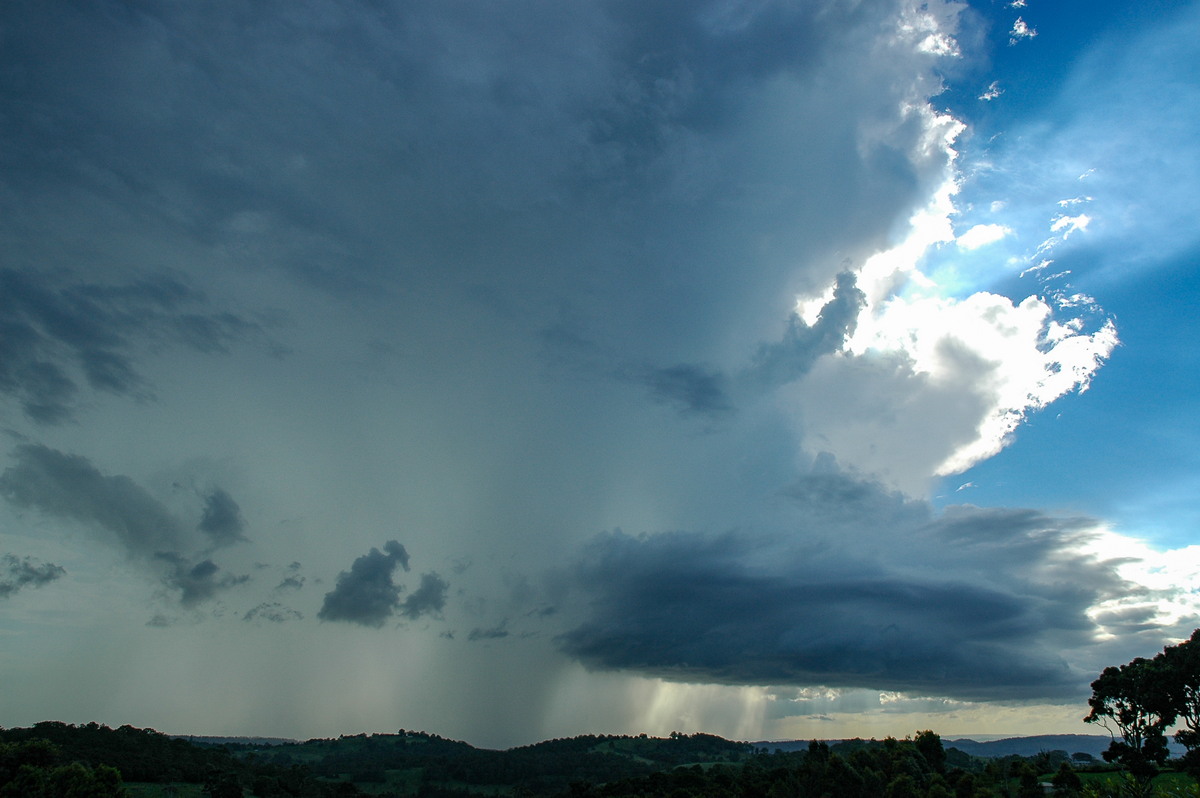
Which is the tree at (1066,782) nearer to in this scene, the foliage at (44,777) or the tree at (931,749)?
the tree at (931,749)

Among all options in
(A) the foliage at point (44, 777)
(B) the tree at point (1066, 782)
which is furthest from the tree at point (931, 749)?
(A) the foliage at point (44, 777)

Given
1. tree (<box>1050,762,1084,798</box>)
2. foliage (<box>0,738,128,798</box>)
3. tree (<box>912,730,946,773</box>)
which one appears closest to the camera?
foliage (<box>0,738,128,798</box>)

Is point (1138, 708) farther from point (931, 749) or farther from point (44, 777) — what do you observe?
point (44, 777)

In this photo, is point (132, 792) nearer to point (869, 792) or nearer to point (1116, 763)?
point (869, 792)

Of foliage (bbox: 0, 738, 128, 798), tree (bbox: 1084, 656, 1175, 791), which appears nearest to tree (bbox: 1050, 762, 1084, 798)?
tree (bbox: 1084, 656, 1175, 791)

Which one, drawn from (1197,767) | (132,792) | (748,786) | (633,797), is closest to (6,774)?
(132,792)

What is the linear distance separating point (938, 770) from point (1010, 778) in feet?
59.9

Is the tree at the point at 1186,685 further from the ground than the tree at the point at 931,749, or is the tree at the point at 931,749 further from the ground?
the tree at the point at 1186,685

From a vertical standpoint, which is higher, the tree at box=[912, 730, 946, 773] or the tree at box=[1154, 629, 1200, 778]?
the tree at box=[1154, 629, 1200, 778]

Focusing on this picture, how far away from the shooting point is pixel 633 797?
173 metres

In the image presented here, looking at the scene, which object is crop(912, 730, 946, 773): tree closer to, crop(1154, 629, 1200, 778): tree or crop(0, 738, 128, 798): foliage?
crop(1154, 629, 1200, 778): tree

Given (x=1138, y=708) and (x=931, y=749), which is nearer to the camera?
(x=1138, y=708)

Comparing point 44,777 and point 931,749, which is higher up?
point 44,777

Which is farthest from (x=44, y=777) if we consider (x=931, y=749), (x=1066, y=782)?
(x=931, y=749)
